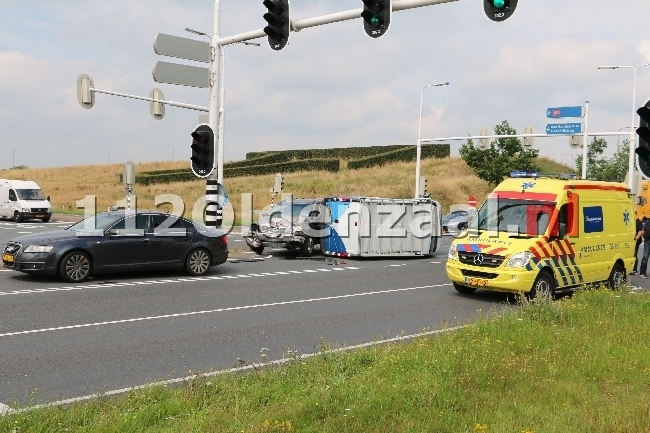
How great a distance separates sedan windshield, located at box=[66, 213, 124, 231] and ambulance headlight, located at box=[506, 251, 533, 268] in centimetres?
843

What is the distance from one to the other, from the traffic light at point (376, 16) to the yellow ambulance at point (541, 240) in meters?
4.44

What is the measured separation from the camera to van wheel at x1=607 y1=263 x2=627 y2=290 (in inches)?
603

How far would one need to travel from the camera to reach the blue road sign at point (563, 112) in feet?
110

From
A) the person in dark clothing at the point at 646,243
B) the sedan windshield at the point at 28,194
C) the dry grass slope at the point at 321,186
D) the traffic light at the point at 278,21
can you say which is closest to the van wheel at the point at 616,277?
the person in dark clothing at the point at 646,243

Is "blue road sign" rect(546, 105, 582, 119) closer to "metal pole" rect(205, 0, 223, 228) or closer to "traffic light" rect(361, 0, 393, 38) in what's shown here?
"metal pole" rect(205, 0, 223, 228)

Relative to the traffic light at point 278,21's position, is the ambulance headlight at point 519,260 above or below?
below

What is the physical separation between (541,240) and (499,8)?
4856mm

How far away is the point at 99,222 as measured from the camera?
622 inches

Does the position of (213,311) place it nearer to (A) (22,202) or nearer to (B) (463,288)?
(B) (463,288)

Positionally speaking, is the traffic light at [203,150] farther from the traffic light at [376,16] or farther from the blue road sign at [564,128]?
the blue road sign at [564,128]

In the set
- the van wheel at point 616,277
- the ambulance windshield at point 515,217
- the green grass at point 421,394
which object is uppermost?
the ambulance windshield at point 515,217

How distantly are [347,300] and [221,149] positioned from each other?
1358cm

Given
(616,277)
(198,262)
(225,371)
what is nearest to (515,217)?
(616,277)

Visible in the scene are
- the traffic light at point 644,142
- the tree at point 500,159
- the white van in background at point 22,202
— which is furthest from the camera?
the tree at point 500,159
